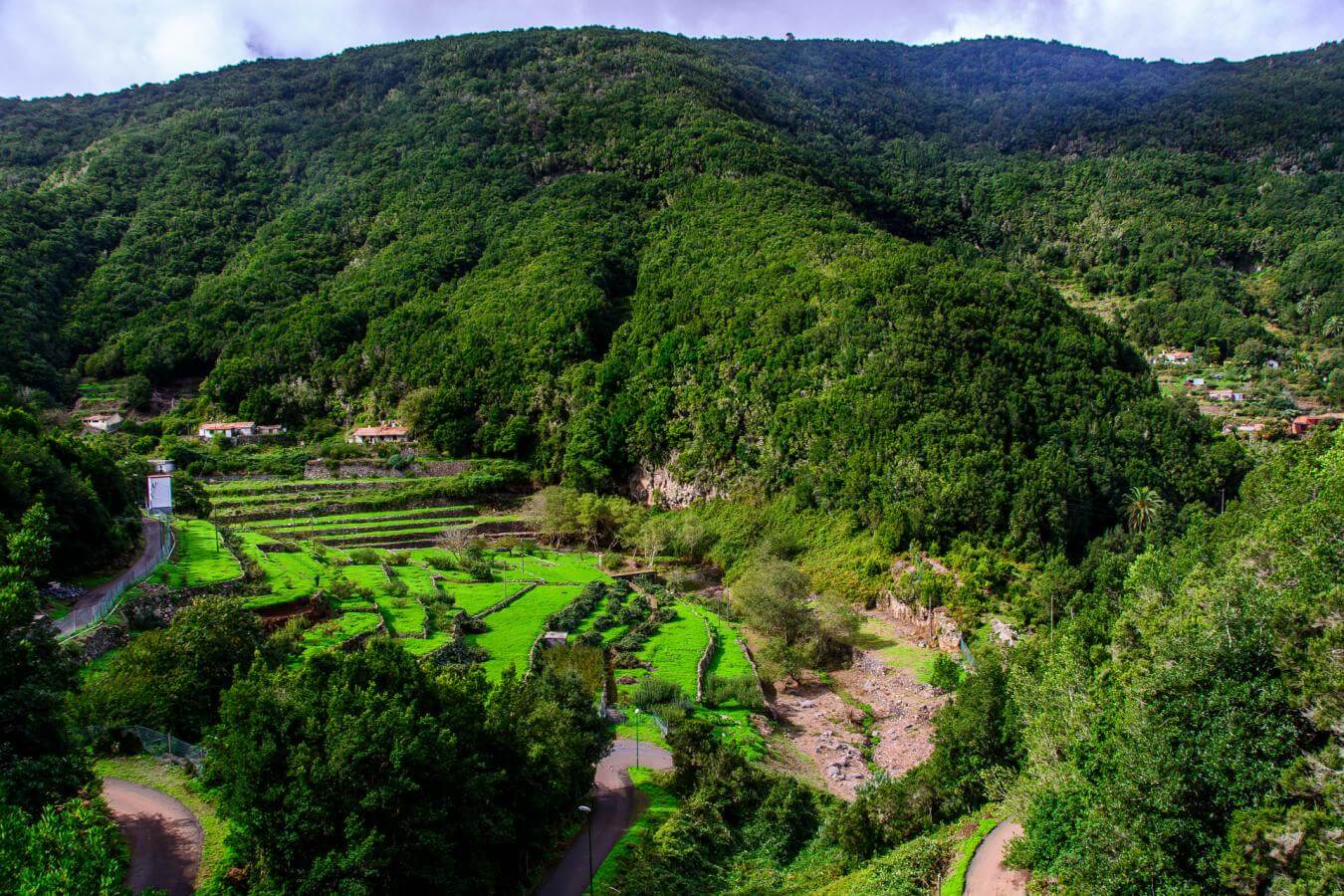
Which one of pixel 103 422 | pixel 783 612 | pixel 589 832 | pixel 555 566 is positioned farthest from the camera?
pixel 103 422

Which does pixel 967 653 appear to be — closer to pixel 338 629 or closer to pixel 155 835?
pixel 338 629

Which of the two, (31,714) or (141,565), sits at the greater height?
(31,714)

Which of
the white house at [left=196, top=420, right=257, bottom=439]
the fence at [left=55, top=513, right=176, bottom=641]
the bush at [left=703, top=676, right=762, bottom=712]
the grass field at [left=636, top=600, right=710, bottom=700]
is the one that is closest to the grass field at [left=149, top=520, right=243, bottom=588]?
the fence at [left=55, top=513, right=176, bottom=641]

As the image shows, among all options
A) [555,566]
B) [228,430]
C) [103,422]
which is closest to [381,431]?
[228,430]

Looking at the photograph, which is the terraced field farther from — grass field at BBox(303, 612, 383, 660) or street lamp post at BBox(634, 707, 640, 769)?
street lamp post at BBox(634, 707, 640, 769)

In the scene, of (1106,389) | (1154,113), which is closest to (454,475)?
(1106,389)

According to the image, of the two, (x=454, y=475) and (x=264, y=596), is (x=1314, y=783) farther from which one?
(x=454, y=475)
